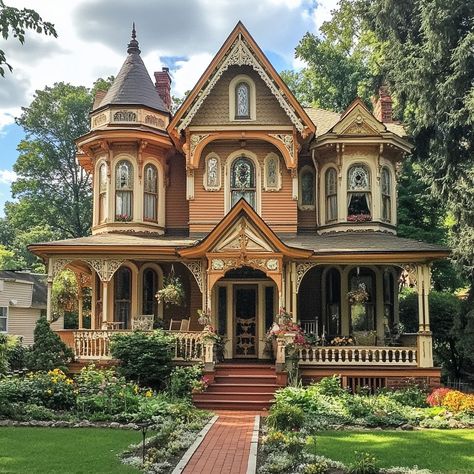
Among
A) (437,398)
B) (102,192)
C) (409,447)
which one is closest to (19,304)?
(102,192)

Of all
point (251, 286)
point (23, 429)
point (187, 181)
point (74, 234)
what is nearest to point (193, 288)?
point (251, 286)

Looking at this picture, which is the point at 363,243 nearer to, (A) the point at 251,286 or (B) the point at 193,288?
(A) the point at 251,286

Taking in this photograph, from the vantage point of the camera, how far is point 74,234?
45.0 metres

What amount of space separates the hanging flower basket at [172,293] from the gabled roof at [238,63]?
4972 millimetres

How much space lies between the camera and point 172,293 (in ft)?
64.3

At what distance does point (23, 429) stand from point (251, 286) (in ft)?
31.8

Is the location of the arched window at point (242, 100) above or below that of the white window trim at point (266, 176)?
above

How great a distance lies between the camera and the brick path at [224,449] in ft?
31.1

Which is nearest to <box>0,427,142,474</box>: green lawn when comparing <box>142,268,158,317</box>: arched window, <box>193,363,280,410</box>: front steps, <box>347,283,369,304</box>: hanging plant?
<box>193,363,280,410</box>: front steps

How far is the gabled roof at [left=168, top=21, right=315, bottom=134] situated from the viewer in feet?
67.9

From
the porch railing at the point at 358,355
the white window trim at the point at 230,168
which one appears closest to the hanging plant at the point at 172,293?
the white window trim at the point at 230,168

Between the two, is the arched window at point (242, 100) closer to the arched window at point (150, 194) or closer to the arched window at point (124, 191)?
the arched window at point (150, 194)

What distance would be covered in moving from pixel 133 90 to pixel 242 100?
3984 millimetres

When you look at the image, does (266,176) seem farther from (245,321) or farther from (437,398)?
(437,398)
